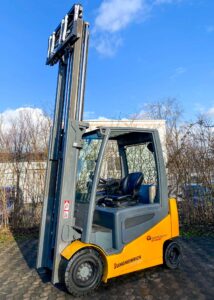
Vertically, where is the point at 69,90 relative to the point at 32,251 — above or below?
above

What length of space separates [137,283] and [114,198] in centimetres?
130

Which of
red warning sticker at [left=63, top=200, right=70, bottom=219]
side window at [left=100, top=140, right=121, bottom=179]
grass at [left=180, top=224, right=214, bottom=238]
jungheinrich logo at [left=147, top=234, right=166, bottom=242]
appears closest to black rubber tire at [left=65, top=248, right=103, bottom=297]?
red warning sticker at [left=63, top=200, right=70, bottom=219]

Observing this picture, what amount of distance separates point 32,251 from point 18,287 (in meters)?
1.82

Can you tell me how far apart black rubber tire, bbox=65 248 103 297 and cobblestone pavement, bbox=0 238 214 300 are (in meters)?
0.16

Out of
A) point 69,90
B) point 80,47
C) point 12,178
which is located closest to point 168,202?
point 69,90

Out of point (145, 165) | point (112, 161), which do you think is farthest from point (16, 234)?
point (145, 165)

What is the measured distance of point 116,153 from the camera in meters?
5.90

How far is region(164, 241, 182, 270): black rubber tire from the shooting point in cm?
439

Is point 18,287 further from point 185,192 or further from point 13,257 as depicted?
point 185,192

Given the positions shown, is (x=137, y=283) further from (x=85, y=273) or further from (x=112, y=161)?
(x=112, y=161)

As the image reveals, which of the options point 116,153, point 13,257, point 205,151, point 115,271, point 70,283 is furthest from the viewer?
point 205,151

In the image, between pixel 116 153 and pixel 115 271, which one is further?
pixel 116 153

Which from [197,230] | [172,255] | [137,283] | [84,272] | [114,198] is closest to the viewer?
[84,272]

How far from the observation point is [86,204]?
380 centimetres
